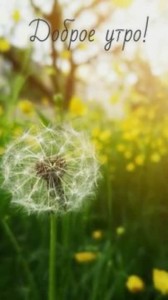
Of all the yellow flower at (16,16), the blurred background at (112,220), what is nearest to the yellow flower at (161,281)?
the blurred background at (112,220)

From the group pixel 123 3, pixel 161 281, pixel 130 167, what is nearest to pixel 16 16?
pixel 123 3

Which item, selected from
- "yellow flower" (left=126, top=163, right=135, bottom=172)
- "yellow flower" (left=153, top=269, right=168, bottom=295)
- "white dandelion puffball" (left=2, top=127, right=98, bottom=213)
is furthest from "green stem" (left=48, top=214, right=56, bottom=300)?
"yellow flower" (left=126, top=163, right=135, bottom=172)

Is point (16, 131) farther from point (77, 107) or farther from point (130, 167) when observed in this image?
point (77, 107)

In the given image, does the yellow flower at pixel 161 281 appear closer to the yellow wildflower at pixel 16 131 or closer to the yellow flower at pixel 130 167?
the yellow wildflower at pixel 16 131

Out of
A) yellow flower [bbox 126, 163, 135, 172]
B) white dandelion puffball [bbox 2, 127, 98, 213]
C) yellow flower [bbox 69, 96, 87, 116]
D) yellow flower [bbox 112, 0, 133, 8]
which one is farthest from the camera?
yellow flower [bbox 69, 96, 87, 116]

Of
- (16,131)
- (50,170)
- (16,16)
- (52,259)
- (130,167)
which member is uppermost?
(16,16)

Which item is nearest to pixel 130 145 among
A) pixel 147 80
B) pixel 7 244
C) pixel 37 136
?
pixel 147 80

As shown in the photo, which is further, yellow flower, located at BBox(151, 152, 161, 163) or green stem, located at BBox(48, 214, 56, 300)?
yellow flower, located at BBox(151, 152, 161, 163)

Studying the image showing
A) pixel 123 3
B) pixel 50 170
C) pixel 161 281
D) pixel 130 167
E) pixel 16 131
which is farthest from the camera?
pixel 123 3

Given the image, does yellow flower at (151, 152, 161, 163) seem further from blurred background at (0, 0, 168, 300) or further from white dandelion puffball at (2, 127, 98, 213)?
white dandelion puffball at (2, 127, 98, 213)
